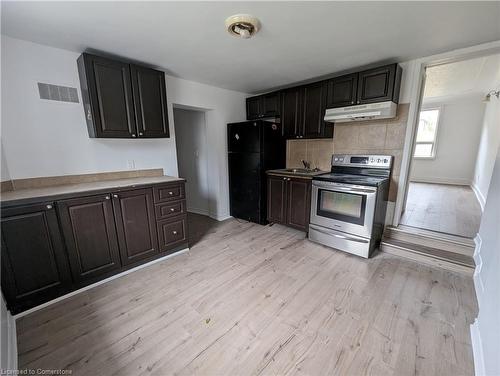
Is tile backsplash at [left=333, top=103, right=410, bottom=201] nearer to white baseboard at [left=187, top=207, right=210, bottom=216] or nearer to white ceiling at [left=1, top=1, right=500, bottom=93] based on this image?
white ceiling at [left=1, top=1, right=500, bottom=93]

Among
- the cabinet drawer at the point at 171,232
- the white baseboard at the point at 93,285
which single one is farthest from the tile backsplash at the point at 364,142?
the white baseboard at the point at 93,285

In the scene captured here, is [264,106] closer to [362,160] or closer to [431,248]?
[362,160]

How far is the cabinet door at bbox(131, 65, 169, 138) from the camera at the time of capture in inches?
90.8

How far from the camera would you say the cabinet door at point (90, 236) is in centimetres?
185

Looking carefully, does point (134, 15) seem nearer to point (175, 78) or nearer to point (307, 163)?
point (175, 78)

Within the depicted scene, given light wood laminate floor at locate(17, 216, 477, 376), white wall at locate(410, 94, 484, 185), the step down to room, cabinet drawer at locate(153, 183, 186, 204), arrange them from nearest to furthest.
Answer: light wood laminate floor at locate(17, 216, 477, 376) → the step down to room → cabinet drawer at locate(153, 183, 186, 204) → white wall at locate(410, 94, 484, 185)

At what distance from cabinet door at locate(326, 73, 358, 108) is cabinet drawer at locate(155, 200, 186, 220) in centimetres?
242

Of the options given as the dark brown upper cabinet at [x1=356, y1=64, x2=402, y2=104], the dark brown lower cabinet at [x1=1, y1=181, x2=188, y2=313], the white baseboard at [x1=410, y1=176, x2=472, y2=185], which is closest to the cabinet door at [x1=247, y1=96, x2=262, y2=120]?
the dark brown upper cabinet at [x1=356, y1=64, x2=402, y2=104]

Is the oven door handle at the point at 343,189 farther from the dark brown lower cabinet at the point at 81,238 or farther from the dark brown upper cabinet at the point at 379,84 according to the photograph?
the dark brown lower cabinet at the point at 81,238

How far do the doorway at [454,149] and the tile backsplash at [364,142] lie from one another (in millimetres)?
1088

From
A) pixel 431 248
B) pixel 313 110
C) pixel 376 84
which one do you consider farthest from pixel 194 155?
pixel 431 248

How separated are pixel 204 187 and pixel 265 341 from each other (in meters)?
2.96

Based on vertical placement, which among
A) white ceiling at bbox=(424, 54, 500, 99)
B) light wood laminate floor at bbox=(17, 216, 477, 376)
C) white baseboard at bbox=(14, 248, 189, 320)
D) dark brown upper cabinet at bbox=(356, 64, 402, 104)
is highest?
white ceiling at bbox=(424, 54, 500, 99)

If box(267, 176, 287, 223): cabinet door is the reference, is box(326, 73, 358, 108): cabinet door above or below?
above
